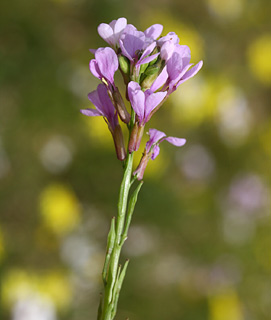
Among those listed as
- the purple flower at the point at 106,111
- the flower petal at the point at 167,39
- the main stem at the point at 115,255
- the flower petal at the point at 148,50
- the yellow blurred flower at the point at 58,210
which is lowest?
the main stem at the point at 115,255

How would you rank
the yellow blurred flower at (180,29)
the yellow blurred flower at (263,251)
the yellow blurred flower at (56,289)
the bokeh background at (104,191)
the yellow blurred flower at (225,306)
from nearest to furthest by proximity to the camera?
the yellow blurred flower at (56,289)
the bokeh background at (104,191)
the yellow blurred flower at (225,306)
the yellow blurred flower at (263,251)
the yellow blurred flower at (180,29)

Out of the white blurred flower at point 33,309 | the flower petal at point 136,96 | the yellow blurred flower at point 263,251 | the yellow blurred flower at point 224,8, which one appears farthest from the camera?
the yellow blurred flower at point 224,8

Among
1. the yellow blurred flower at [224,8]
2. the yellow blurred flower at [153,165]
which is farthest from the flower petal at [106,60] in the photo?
the yellow blurred flower at [224,8]

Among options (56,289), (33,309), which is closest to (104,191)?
(56,289)

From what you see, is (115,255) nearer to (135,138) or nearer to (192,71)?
(135,138)

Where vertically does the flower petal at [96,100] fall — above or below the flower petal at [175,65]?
below

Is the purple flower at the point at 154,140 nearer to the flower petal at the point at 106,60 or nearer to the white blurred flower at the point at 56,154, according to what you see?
the flower petal at the point at 106,60

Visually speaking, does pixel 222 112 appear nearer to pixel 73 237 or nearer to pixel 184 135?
pixel 184 135

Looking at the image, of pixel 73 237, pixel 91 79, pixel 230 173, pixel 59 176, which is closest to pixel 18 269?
pixel 73 237
